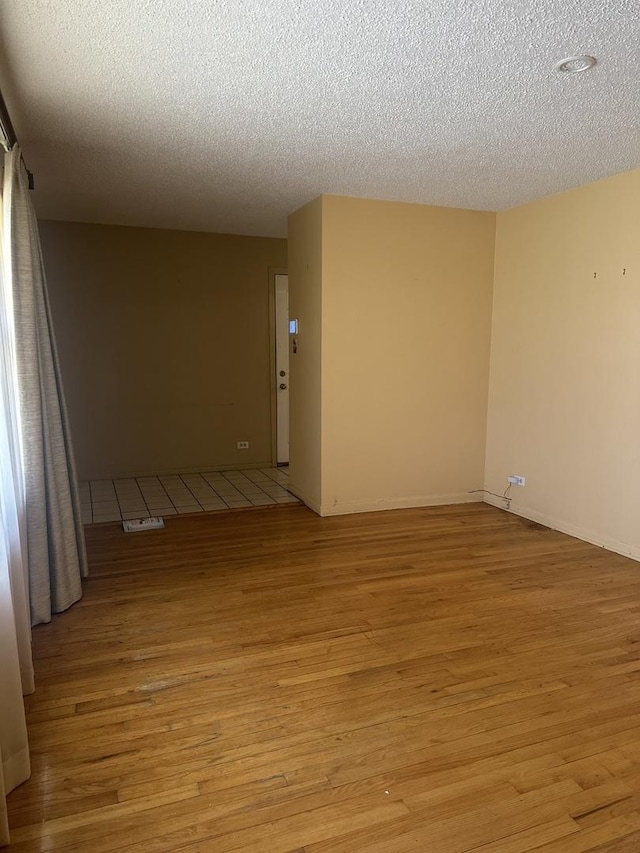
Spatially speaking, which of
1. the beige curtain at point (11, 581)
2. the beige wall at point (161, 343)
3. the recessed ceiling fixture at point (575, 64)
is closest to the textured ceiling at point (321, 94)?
the recessed ceiling fixture at point (575, 64)

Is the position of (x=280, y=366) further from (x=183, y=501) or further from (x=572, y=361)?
(x=572, y=361)

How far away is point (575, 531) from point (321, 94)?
3550mm

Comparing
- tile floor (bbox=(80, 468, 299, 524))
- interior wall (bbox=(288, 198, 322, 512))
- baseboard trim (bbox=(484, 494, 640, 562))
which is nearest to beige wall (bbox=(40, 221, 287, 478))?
tile floor (bbox=(80, 468, 299, 524))

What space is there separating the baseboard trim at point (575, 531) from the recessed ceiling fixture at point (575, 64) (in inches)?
118

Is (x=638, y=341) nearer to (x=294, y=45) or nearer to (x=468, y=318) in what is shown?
(x=468, y=318)

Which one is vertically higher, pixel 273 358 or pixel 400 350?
pixel 400 350

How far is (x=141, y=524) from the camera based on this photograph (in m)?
4.60

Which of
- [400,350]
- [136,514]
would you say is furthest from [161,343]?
[400,350]

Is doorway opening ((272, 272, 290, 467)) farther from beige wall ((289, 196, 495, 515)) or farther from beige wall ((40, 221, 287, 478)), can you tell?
beige wall ((289, 196, 495, 515))

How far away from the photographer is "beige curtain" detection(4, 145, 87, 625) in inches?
109

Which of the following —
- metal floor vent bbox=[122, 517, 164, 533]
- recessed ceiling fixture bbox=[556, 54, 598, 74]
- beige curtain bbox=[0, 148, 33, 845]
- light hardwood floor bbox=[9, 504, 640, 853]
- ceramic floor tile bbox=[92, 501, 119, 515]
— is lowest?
ceramic floor tile bbox=[92, 501, 119, 515]

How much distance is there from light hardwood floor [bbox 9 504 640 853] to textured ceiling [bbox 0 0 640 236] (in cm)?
262

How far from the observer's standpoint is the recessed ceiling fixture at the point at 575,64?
230cm

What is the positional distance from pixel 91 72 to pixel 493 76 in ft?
5.78
